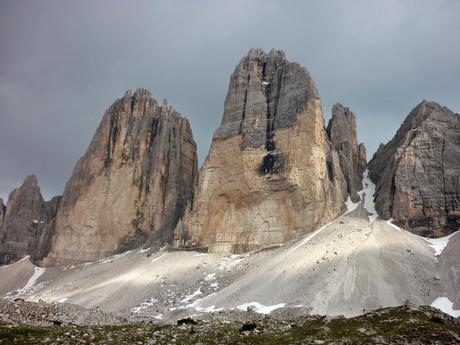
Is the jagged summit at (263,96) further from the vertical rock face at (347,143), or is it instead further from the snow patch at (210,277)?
the snow patch at (210,277)

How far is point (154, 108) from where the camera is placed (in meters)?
110

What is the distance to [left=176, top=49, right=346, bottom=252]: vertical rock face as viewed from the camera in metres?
67.8

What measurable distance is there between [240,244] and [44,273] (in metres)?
50.8

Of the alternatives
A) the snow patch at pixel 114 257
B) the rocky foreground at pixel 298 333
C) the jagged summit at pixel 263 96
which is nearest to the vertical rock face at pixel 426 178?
the jagged summit at pixel 263 96

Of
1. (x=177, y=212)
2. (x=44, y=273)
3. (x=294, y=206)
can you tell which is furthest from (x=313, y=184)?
(x=44, y=273)

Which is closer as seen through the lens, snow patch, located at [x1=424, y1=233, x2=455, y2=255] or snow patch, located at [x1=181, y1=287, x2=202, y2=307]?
snow patch, located at [x1=181, y1=287, x2=202, y2=307]

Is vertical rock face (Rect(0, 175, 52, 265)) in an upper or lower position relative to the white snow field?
upper

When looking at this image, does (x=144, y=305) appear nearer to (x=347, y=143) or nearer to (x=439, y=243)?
(x=439, y=243)

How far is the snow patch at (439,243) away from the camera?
52984mm

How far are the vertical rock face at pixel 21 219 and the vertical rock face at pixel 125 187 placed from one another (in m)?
17.2

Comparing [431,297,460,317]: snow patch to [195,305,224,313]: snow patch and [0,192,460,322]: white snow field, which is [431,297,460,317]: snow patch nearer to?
[0,192,460,322]: white snow field

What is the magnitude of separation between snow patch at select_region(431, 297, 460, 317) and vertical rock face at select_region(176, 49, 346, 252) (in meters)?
26.4

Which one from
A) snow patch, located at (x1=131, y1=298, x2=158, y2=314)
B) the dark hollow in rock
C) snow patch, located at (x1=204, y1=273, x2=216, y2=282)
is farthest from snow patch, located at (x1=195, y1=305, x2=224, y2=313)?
the dark hollow in rock

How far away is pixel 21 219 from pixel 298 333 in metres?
124
